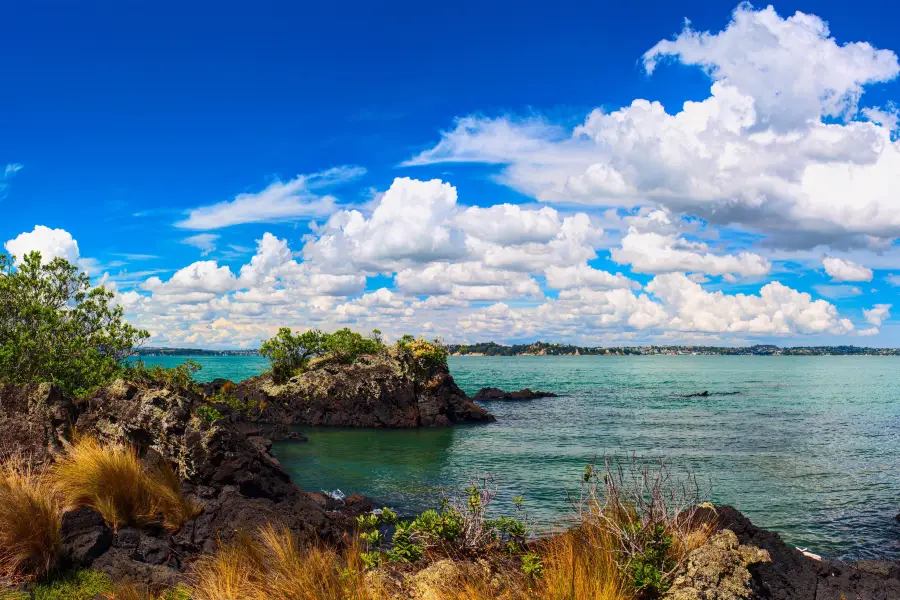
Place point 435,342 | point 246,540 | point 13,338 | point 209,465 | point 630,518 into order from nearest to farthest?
1. point 630,518
2. point 246,540
3. point 209,465
4. point 13,338
5. point 435,342

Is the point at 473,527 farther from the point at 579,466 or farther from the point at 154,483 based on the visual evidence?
the point at 579,466

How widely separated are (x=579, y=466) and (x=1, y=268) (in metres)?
23.2

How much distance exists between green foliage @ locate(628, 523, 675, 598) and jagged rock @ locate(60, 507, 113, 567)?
25.7 ft

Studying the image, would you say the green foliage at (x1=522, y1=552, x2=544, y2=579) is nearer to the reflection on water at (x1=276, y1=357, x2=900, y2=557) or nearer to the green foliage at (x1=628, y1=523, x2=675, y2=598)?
the green foliage at (x1=628, y1=523, x2=675, y2=598)

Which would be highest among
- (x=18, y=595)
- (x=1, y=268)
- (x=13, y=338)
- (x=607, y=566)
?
(x=1, y=268)

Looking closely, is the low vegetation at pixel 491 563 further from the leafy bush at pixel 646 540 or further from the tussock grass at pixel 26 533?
the tussock grass at pixel 26 533

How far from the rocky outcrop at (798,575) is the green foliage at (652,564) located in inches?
54.7

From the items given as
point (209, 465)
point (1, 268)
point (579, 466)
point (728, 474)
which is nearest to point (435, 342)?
point (579, 466)

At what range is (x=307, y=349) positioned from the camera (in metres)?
48.1

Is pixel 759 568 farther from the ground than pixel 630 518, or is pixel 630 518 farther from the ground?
pixel 630 518

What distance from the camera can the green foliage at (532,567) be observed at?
6.81 metres

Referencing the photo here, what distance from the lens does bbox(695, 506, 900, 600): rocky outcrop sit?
8.38 meters

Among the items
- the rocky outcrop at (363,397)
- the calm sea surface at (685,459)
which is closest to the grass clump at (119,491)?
the calm sea surface at (685,459)

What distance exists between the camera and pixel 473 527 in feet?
26.2
